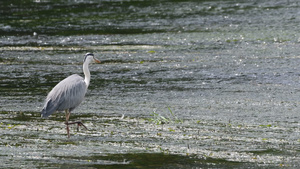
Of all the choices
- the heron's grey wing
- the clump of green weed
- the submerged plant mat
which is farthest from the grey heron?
the clump of green weed

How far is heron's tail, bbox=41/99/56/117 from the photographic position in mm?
11281

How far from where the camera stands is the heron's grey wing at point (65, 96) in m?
11.5

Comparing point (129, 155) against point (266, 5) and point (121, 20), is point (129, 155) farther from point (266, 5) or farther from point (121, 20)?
point (266, 5)

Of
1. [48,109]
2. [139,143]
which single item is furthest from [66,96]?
[139,143]

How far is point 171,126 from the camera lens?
37.4ft

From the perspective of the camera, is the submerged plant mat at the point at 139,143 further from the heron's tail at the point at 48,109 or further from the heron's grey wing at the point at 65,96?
the heron's grey wing at the point at 65,96

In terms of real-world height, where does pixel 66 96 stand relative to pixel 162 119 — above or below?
above

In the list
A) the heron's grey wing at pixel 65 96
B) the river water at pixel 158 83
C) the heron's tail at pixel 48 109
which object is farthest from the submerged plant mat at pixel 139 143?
the heron's grey wing at pixel 65 96

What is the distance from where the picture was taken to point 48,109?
11.4 meters

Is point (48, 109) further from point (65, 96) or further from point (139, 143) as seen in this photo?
point (139, 143)

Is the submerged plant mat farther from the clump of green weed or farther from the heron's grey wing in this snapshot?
the heron's grey wing

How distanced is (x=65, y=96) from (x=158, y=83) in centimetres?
468

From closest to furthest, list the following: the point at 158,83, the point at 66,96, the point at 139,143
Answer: the point at 139,143 < the point at 66,96 < the point at 158,83

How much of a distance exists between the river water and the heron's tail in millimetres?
312
